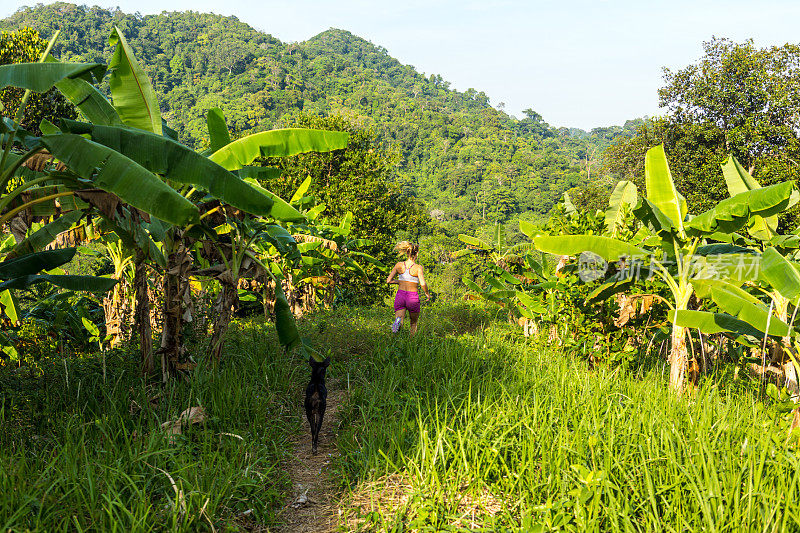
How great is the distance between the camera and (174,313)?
15.3 ft

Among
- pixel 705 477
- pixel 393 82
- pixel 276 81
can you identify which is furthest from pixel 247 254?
pixel 393 82

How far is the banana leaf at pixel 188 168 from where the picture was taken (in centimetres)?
323

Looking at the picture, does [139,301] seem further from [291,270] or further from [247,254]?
[291,270]

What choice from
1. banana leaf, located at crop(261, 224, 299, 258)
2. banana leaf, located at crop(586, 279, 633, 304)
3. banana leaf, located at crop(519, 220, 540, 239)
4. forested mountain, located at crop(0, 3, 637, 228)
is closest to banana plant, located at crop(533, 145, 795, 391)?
banana leaf, located at crop(586, 279, 633, 304)

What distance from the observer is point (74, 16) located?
8062 centimetres

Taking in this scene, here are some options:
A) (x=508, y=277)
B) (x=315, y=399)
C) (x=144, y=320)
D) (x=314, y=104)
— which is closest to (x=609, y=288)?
(x=508, y=277)

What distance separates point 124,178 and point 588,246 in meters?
3.99

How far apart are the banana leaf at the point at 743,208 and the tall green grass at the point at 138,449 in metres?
4.16

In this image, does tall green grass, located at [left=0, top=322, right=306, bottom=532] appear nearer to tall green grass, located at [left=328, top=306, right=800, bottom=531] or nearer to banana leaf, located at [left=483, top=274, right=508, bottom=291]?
tall green grass, located at [left=328, top=306, right=800, bottom=531]

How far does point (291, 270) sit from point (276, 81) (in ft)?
233

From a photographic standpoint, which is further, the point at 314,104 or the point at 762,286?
the point at 314,104

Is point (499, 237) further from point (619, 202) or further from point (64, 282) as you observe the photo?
point (64, 282)

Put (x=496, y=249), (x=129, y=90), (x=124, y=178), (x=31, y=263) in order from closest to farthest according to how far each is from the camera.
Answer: (x=124, y=178) < (x=31, y=263) < (x=129, y=90) < (x=496, y=249)

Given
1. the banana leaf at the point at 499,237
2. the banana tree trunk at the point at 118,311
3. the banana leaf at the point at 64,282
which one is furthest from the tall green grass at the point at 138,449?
the banana leaf at the point at 499,237
